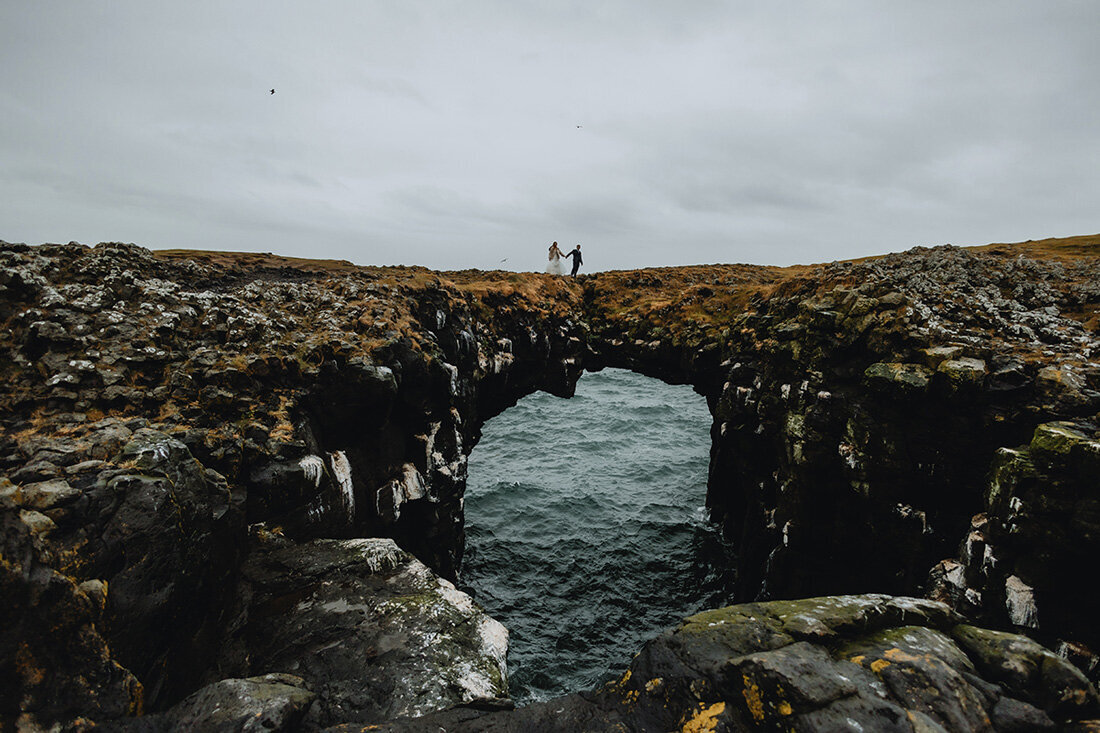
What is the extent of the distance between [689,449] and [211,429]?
1472 inches

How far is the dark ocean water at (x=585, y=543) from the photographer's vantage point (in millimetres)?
20656

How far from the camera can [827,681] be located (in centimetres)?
613

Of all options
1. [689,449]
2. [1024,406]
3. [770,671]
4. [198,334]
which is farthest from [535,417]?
[770,671]

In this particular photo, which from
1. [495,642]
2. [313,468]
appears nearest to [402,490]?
[313,468]

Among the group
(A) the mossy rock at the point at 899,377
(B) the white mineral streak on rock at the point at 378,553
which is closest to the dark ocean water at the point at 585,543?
(B) the white mineral streak on rock at the point at 378,553

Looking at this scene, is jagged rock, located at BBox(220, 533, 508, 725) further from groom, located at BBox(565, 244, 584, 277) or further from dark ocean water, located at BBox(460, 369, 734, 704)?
groom, located at BBox(565, 244, 584, 277)

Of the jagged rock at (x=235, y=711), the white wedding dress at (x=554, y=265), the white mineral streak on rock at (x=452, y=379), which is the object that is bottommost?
the jagged rock at (x=235, y=711)

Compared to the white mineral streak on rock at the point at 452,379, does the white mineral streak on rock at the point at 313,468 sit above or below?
below

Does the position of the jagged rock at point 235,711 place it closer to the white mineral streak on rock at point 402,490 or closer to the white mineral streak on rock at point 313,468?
the white mineral streak on rock at point 313,468

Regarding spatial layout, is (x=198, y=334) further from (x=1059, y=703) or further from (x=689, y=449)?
(x=689, y=449)

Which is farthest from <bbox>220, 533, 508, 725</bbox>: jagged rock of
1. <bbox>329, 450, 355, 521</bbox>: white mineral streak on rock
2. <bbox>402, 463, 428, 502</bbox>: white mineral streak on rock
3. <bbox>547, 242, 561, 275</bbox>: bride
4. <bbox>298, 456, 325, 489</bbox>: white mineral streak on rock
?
<bbox>547, 242, 561, 275</bbox>: bride

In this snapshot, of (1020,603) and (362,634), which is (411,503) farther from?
(1020,603)

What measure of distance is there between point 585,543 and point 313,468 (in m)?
18.6

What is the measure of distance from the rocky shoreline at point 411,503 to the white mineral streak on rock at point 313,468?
3.3 inches
